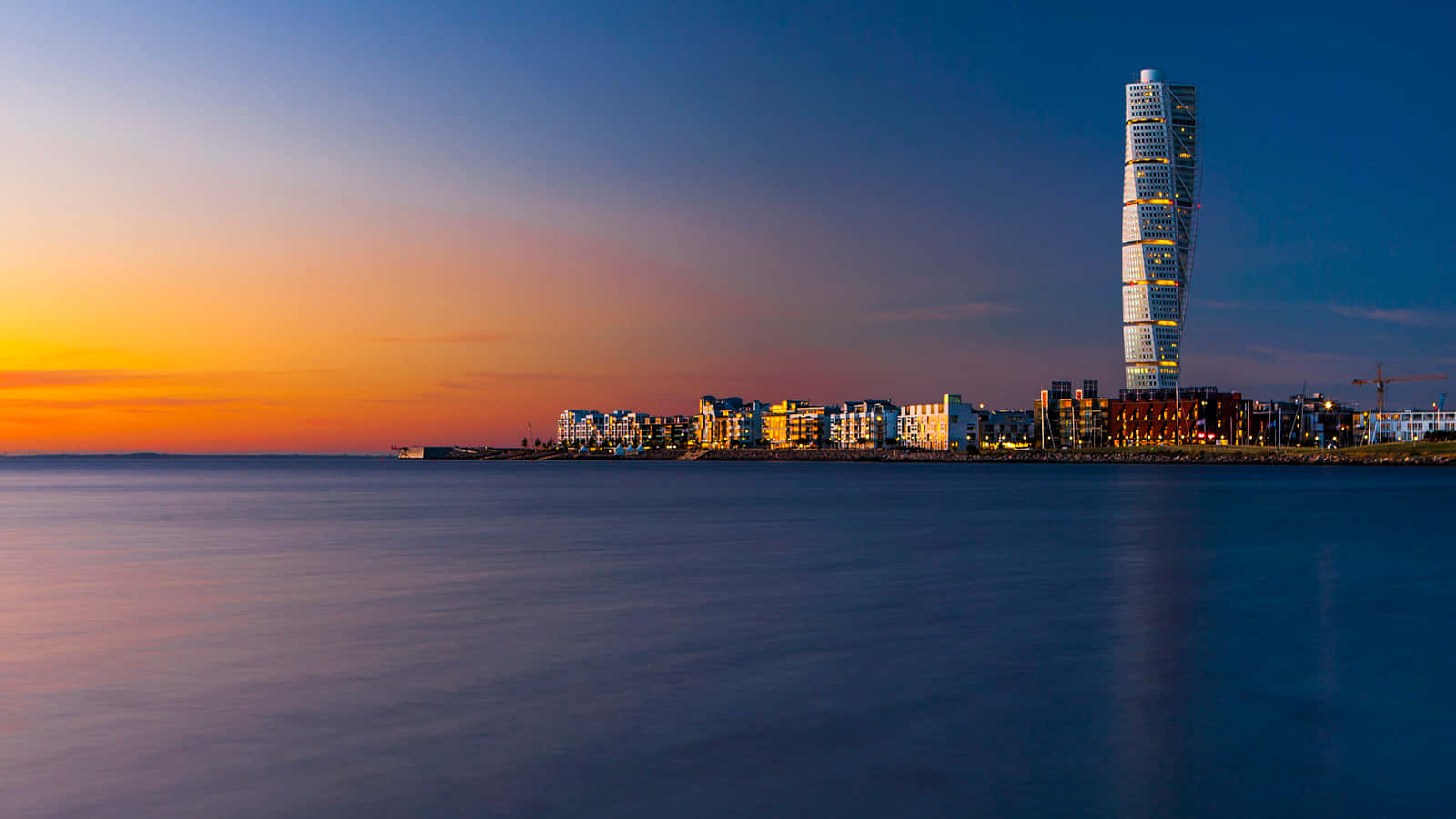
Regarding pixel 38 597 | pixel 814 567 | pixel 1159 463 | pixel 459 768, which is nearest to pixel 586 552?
pixel 814 567

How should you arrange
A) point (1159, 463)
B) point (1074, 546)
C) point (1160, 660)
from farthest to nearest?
point (1159, 463) < point (1074, 546) < point (1160, 660)

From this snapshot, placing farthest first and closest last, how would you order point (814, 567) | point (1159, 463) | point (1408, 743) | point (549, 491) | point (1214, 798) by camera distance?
1. point (1159, 463)
2. point (549, 491)
3. point (814, 567)
4. point (1408, 743)
5. point (1214, 798)

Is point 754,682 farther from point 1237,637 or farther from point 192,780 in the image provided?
point 1237,637

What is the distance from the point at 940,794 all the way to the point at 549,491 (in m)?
72.2

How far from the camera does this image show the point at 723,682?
1320 centimetres

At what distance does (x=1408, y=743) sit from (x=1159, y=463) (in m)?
188

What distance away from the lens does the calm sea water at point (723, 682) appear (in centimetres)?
893

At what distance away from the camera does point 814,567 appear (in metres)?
26.8

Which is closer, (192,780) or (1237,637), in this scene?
(192,780)

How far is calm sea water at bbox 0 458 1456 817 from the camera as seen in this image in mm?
8930

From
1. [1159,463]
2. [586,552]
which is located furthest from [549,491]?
[1159,463]

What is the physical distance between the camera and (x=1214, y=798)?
8.80 meters

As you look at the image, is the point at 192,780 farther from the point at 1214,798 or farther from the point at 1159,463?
the point at 1159,463

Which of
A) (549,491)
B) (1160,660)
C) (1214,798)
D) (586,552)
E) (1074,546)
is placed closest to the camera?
(1214,798)
